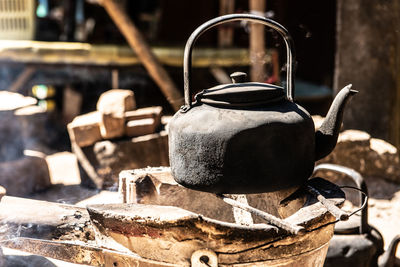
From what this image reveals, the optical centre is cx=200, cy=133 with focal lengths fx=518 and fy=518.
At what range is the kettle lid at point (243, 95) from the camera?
2.54 meters

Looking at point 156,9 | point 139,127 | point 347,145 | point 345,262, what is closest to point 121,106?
point 139,127

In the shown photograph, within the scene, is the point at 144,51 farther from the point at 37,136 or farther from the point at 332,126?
the point at 332,126

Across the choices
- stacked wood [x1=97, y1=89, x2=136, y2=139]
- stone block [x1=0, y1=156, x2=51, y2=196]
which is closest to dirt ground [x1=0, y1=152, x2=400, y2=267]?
stone block [x1=0, y1=156, x2=51, y2=196]

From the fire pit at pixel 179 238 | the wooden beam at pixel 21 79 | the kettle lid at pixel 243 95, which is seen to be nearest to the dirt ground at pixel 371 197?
the fire pit at pixel 179 238

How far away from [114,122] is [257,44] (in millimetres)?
2101

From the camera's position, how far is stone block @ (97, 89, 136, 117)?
496 cm

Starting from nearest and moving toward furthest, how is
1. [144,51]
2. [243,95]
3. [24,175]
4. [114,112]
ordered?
[243,95] → [114,112] → [24,175] → [144,51]

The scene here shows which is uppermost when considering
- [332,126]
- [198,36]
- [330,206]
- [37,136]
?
[198,36]

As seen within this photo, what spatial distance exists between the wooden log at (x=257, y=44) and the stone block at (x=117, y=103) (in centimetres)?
159

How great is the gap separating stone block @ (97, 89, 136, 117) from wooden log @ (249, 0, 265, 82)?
1.59 meters

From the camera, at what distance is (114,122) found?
4.96 m

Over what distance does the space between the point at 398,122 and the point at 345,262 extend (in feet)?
10.3

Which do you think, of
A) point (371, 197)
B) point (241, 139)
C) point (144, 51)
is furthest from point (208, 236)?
point (144, 51)

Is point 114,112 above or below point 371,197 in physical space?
above
